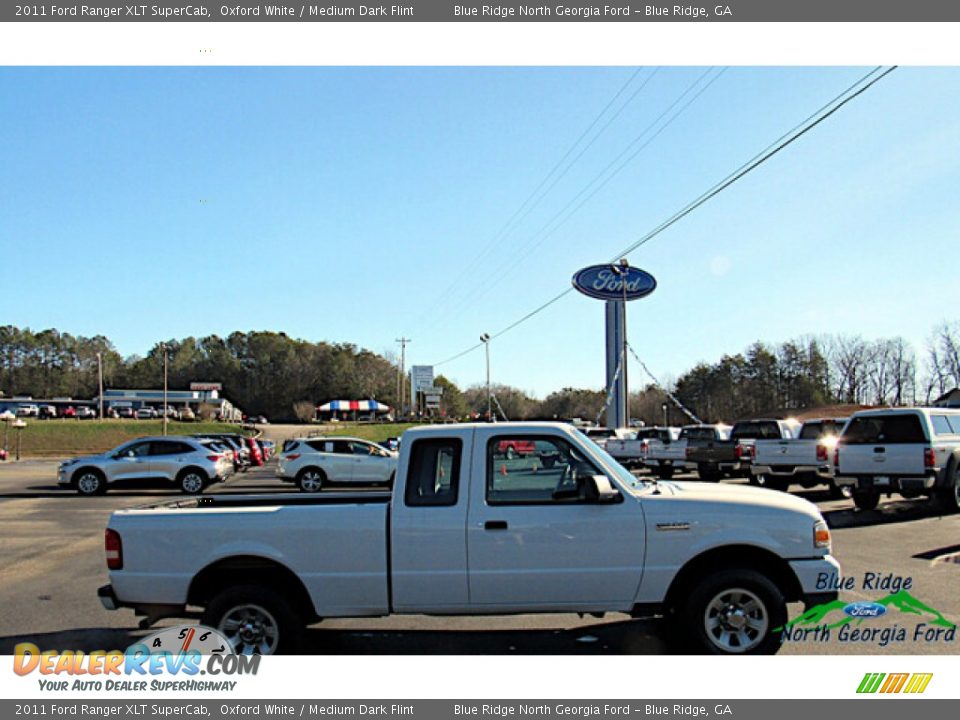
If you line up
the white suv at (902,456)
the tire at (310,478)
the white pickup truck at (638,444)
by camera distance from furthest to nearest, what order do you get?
the white pickup truck at (638,444) → the tire at (310,478) → the white suv at (902,456)

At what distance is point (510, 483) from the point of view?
5.95 metres

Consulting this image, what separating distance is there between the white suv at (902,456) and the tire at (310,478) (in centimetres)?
1450

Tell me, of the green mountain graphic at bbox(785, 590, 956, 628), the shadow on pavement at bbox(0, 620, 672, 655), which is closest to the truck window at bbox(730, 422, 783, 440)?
the green mountain graphic at bbox(785, 590, 956, 628)

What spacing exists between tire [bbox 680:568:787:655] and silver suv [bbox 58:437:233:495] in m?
18.6

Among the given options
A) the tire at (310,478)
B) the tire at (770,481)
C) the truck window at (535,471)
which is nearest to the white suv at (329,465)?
the tire at (310,478)

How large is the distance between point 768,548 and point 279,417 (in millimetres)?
155666

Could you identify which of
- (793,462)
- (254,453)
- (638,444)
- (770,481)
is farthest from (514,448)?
(254,453)

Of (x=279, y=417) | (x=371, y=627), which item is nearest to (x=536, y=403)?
(x=279, y=417)

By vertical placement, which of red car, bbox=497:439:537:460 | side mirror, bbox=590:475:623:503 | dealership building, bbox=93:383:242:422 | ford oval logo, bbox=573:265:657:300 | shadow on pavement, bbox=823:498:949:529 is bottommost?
shadow on pavement, bbox=823:498:949:529

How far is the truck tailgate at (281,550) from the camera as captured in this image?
226 inches

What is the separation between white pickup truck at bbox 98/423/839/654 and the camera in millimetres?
5719

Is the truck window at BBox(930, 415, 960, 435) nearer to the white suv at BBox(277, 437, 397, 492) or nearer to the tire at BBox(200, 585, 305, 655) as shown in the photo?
the tire at BBox(200, 585, 305, 655)

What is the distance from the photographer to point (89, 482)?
70.1 feet

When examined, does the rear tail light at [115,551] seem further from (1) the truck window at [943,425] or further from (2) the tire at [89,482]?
(2) the tire at [89,482]
